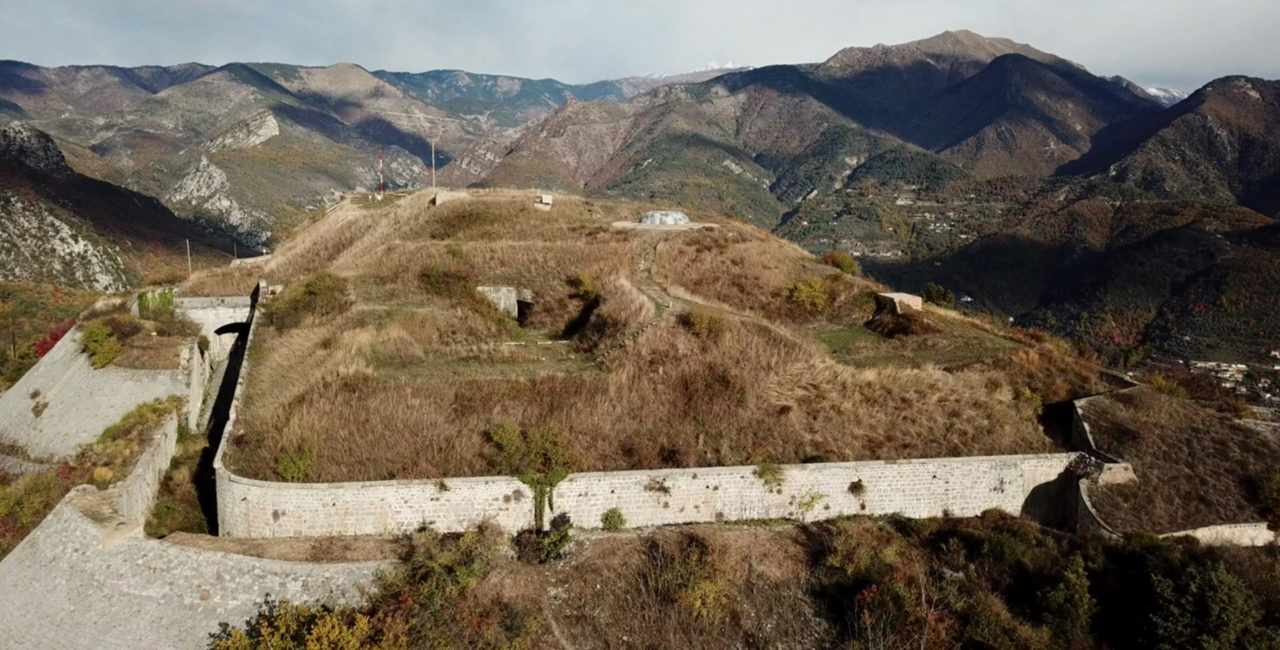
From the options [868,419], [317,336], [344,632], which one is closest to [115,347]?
[317,336]

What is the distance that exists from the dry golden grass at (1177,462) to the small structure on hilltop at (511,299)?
1776 cm

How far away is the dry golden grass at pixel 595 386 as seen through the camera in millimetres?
15766

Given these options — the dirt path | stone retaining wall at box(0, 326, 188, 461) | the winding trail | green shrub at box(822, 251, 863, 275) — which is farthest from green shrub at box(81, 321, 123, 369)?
green shrub at box(822, 251, 863, 275)

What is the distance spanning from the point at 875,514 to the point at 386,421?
37.7 feet

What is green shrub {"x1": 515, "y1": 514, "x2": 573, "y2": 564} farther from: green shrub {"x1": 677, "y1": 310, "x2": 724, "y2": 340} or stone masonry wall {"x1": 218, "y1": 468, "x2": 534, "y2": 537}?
green shrub {"x1": 677, "y1": 310, "x2": 724, "y2": 340}

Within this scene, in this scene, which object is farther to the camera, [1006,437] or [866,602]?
[1006,437]

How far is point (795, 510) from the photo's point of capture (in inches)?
628

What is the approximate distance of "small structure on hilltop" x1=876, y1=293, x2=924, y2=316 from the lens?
81.5 feet

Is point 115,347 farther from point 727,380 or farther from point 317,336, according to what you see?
point 727,380

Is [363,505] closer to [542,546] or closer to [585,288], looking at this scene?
[542,546]

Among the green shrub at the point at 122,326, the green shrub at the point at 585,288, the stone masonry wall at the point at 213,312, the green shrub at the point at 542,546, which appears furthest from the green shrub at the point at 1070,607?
the stone masonry wall at the point at 213,312

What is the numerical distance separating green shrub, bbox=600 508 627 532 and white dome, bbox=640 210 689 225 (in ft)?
66.3

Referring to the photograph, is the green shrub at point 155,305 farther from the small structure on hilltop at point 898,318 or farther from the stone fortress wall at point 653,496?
the small structure on hilltop at point 898,318

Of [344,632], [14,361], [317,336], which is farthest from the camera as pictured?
[14,361]
